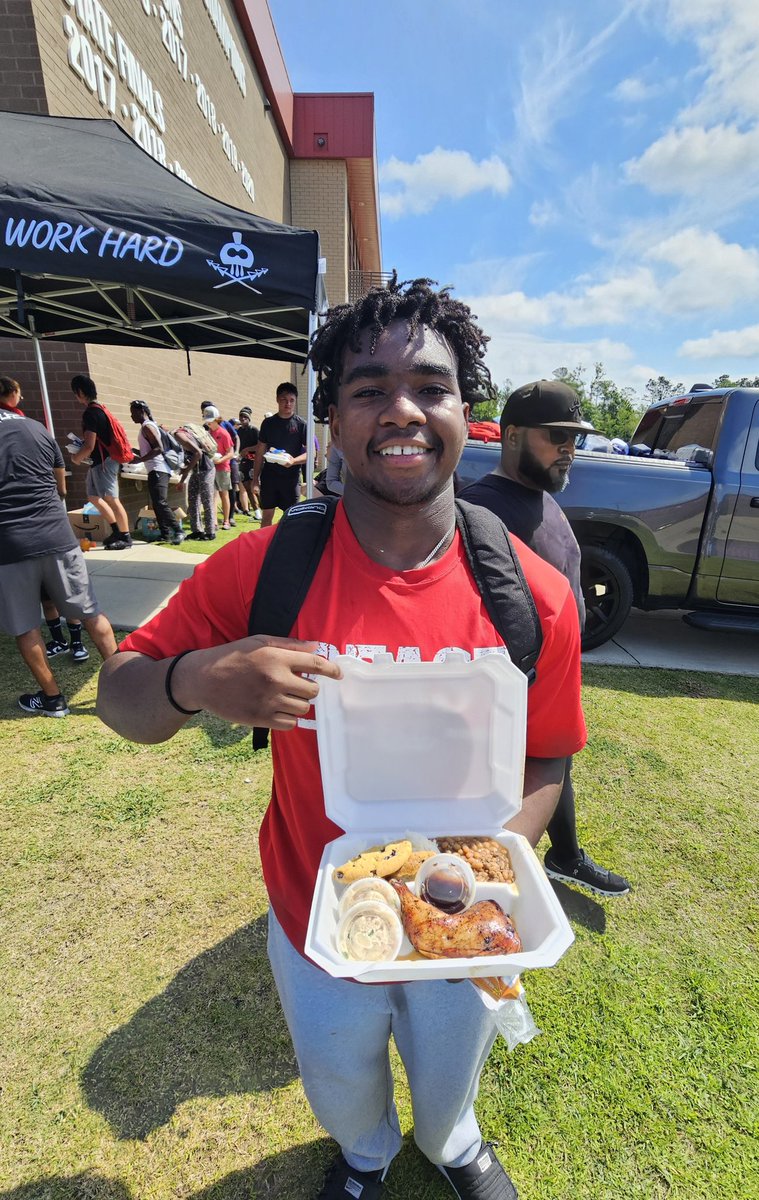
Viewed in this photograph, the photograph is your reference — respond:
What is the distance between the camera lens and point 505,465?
244 cm

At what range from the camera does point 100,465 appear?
23.6 feet

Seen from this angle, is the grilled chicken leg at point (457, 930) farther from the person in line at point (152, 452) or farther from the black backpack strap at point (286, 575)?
the person in line at point (152, 452)

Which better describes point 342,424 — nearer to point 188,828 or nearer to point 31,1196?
point 31,1196

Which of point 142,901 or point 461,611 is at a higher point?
point 461,611

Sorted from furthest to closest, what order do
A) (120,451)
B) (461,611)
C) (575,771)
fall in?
(120,451)
(575,771)
(461,611)

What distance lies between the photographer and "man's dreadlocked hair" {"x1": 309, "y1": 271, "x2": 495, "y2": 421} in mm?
1284

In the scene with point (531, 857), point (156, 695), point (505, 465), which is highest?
point (505, 465)

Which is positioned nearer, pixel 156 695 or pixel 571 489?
pixel 156 695

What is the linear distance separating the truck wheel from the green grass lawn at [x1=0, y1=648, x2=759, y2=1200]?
1.99 m

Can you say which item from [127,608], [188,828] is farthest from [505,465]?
[127,608]

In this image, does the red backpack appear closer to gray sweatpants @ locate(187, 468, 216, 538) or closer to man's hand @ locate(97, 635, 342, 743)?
gray sweatpants @ locate(187, 468, 216, 538)

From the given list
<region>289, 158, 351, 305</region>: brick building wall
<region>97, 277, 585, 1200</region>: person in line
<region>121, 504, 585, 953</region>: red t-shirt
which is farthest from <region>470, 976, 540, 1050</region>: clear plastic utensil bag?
<region>289, 158, 351, 305</region>: brick building wall

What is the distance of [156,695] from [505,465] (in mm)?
1799

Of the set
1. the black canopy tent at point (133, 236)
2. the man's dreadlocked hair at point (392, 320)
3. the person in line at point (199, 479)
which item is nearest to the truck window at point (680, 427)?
the black canopy tent at point (133, 236)
